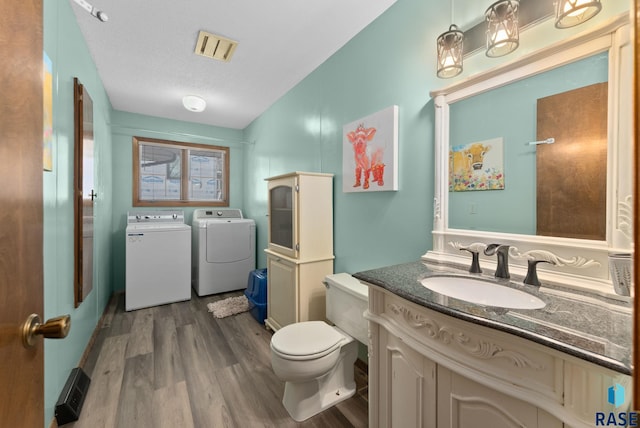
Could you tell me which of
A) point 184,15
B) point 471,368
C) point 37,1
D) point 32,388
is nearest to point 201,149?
point 184,15

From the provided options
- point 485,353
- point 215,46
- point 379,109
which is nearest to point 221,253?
point 215,46

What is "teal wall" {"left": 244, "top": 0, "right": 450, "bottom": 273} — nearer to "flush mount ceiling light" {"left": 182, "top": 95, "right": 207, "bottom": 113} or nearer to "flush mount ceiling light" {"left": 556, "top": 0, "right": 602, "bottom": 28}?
"flush mount ceiling light" {"left": 556, "top": 0, "right": 602, "bottom": 28}

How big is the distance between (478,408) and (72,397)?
2.12 m

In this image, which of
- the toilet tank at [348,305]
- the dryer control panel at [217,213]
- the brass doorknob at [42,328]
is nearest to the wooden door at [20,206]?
the brass doorknob at [42,328]

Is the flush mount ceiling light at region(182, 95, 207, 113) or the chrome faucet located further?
the flush mount ceiling light at region(182, 95, 207, 113)

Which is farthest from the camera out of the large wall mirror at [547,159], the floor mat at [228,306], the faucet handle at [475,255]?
the floor mat at [228,306]

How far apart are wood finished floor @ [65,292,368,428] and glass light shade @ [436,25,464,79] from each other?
1966 mm

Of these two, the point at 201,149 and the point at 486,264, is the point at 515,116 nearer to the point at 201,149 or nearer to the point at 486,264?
the point at 486,264

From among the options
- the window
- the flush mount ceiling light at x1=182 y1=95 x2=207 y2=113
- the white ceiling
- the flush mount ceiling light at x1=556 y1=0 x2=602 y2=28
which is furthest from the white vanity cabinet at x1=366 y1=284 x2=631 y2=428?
the window

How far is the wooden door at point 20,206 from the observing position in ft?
1.57

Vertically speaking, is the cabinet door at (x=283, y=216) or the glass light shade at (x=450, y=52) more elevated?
the glass light shade at (x=450, y=52)

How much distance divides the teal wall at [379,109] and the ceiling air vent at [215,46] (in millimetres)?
772

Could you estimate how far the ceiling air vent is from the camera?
2010mm

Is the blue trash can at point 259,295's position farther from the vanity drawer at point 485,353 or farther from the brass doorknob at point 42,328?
the brass doorknob at point 42,328
